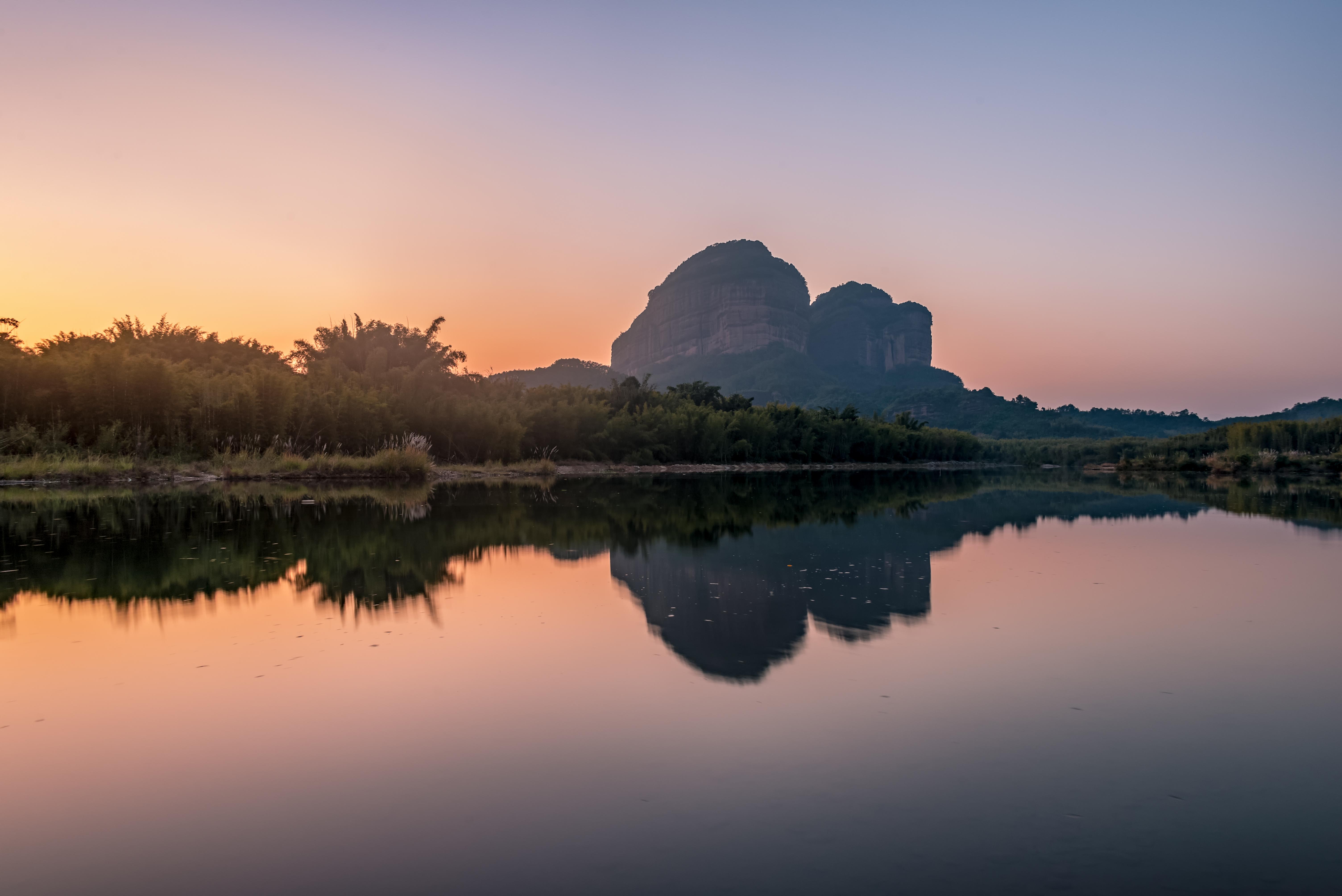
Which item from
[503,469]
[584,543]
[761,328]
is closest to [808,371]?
[761,328]

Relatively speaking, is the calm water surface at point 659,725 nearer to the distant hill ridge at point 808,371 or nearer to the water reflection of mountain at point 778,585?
the water reflection of mountain at point 778,585

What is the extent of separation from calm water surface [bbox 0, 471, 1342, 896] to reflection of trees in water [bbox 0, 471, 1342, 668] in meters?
0.10

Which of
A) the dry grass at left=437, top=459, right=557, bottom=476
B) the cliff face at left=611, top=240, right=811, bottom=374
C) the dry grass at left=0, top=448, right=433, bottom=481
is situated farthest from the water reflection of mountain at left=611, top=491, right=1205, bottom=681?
the cliff face at left=611, top=240, right=811, bottom=374

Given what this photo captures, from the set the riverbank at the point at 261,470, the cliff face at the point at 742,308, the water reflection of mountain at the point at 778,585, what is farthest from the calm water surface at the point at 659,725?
the cliff face at the point at 742,308

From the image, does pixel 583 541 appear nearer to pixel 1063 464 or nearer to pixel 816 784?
pixel 816 784

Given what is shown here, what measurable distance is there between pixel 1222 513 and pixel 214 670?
22.1m

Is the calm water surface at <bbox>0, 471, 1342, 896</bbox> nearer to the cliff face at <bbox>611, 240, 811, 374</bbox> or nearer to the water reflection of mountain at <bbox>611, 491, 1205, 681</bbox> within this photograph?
the water reflection of mountain at <bbox>611, 491, 1205, 681</bbox>

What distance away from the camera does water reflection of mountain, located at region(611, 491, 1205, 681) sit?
248 inches

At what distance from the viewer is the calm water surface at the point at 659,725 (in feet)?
9.45

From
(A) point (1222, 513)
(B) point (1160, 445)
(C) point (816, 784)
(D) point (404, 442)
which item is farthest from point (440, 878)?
(B) point (1160, 445)

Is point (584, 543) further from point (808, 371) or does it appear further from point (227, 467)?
point (808, 371)

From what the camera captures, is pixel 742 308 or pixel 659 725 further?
pixel 742 308

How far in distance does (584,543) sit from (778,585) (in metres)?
4.41

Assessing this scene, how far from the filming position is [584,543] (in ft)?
40.0
